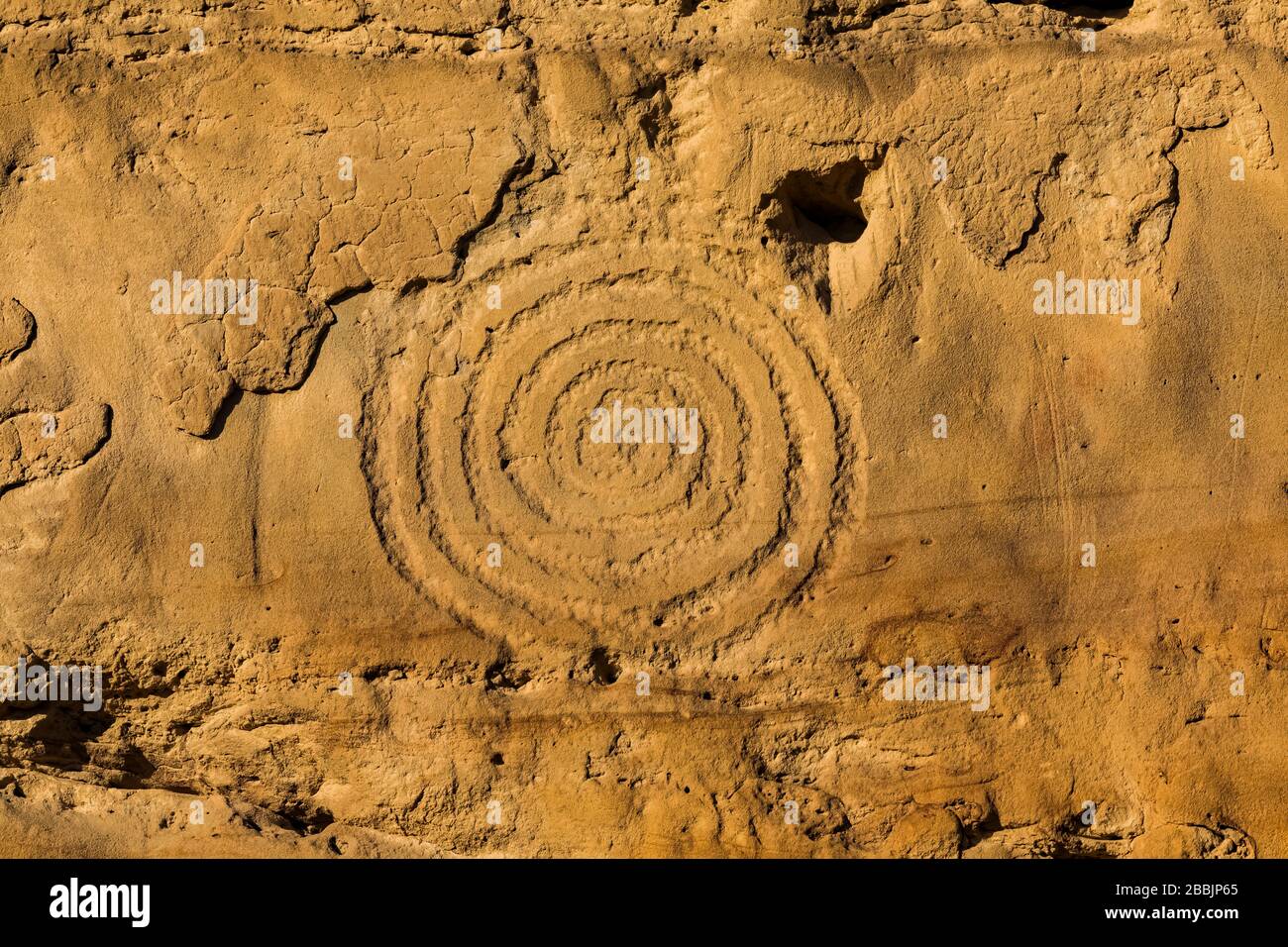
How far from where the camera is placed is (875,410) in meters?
5.20

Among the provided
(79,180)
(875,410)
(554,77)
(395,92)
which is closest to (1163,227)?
(875,410)

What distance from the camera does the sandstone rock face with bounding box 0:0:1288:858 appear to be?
513cm

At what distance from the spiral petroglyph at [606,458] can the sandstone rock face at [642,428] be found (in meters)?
0.02

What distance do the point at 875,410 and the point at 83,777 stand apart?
402 centimetres

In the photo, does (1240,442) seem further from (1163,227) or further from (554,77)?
(554,77)

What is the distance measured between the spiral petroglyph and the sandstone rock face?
0.06 feet

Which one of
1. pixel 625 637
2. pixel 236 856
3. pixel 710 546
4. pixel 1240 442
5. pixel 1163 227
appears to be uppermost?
pixel 1163 227

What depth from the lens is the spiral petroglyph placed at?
5.21 metres

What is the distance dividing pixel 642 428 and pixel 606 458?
0.69ft

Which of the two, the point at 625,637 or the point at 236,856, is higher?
the point at 625,637

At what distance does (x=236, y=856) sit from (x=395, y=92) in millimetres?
3474

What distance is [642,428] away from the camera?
17.1ft

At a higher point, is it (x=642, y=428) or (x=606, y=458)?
(x=642, y=428)

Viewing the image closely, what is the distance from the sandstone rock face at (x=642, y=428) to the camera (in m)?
5.13
